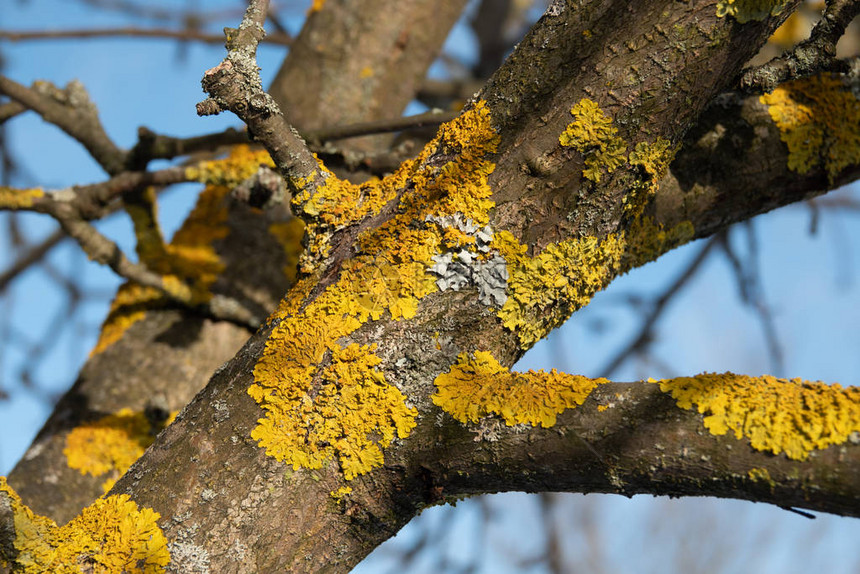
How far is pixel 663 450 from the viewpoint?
0.95m

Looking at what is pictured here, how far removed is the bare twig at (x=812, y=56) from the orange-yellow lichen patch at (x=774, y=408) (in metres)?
0.55

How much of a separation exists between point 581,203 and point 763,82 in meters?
0.39

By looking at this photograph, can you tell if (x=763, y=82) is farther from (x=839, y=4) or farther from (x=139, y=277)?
(x=139, y=277)

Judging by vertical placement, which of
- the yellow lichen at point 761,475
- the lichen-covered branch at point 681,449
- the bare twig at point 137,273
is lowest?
the yellow lichen at point 761,475

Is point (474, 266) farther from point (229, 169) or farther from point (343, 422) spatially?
point (229, 169)

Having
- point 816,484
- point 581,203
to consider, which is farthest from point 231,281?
point 816,484

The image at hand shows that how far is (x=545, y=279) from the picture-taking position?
3.80 feet

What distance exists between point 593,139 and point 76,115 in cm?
158

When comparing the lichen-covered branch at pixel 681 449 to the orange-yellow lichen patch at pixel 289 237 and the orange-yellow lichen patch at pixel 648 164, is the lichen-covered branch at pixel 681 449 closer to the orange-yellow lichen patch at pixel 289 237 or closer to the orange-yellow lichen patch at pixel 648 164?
the orange-yellow lichen patch at pixel 648 164

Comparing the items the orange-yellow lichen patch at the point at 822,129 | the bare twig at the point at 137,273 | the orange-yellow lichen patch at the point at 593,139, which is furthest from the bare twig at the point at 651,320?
the orange-yellow lichen patch at the point at 593,139

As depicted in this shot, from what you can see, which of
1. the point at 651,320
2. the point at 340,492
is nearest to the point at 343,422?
the point at 340,492

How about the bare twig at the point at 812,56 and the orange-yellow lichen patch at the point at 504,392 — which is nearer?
the orange-yellow lichen patch at the point at 504,392

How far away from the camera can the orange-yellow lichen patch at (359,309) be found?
109 cm

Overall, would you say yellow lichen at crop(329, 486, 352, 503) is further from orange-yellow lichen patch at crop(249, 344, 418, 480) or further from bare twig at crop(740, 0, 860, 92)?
bare twig at crop(740, 0, 860, 92)
